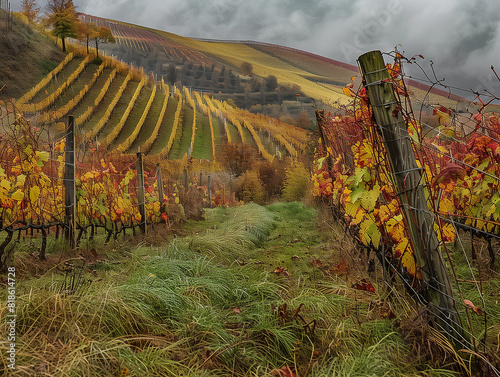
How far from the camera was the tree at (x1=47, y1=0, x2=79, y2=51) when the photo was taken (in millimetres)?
37781

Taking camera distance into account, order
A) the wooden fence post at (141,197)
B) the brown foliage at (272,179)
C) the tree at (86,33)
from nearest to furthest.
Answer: the wooden fence post at (141,197)
the brown foliage at (272,179)
the tree at (86,33)

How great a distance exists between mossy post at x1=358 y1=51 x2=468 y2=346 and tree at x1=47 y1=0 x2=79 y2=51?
45.2 m

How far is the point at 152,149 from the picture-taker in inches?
1254

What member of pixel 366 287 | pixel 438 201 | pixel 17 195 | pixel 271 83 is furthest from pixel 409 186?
pixel 271 83

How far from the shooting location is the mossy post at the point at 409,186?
188 cm

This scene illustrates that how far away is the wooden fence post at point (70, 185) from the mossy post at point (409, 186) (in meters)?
3.76

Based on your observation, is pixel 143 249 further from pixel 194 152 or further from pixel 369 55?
pixel 194 152

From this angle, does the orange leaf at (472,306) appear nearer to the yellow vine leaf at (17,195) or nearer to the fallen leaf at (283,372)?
the fallen leaf at (283,372)

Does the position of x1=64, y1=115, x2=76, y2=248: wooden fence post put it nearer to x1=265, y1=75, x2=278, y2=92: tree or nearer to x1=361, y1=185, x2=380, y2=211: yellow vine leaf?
x1=361, y1=185, x2=380, y2=211: yellow vine leaf

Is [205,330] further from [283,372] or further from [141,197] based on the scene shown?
[141,197]

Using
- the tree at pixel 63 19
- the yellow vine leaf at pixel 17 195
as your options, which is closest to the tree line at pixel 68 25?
the tree at pixel 63 19

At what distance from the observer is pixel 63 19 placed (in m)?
38.8

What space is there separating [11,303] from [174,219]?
5.43 m

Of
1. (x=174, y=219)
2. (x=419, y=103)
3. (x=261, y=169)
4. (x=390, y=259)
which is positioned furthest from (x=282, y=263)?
(x=261, y=169)
